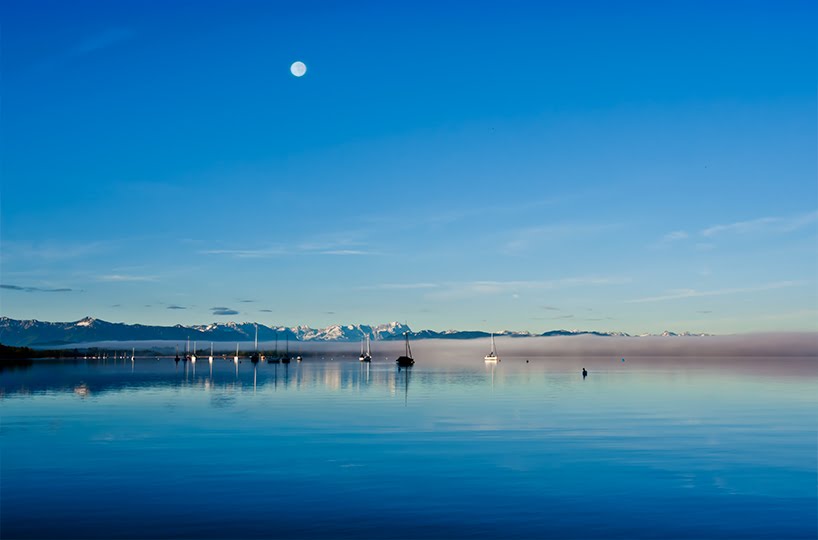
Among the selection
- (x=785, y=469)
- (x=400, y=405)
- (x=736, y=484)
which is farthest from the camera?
(x=400, y=405)

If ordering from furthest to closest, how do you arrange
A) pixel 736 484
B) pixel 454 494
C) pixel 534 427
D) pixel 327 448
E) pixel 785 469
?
pixel 534 427, pixel 327 448, pixel 785 469, pixel 736 484, pixel 454 494

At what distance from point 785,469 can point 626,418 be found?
92.2 ft

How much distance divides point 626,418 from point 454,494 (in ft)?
131

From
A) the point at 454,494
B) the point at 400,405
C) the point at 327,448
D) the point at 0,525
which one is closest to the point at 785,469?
the point at 454,494

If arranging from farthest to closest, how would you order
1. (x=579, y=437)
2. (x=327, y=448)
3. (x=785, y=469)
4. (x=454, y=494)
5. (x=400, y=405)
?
(x=400, y=405)
(x=579, y=437)
(x=327, y=448)
(x=785, y=469)
(x=454, y=494)

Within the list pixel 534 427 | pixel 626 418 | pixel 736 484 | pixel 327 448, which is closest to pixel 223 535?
pixel 327 448

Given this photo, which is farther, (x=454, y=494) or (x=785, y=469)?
(x=785, y=469)

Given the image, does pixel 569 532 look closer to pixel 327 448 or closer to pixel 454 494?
pixel 454 494

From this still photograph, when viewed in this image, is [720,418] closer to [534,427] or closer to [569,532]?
[534,427]

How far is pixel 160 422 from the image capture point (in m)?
61.9

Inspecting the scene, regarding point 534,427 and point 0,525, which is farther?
point 534,427

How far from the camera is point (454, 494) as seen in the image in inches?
1252

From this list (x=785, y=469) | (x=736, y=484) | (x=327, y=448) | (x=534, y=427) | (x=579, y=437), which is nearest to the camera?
(x=736, y=484)

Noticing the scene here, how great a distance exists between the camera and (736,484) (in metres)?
34.5
